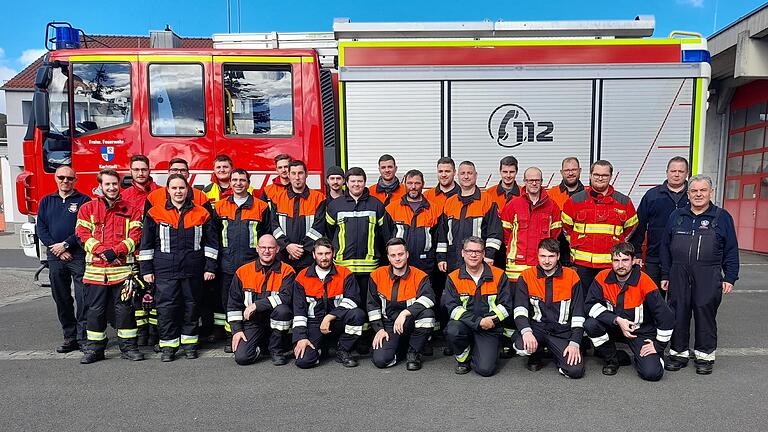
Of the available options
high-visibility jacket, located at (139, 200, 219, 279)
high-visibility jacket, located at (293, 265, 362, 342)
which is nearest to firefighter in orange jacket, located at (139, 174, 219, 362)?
high-visibility jacket, located at (139, 200, 219, 279)

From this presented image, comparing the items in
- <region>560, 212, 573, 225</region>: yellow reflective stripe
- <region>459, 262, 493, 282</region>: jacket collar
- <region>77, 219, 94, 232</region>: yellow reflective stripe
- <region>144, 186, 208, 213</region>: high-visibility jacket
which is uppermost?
<region>144, 186, 208, 213</region>: high-visibility jacket

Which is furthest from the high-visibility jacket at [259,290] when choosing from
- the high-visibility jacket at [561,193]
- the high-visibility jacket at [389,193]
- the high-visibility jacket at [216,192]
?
the high-visibility jacket at [561,193]

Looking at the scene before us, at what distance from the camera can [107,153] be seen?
191 inches

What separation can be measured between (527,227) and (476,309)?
33.2 inches

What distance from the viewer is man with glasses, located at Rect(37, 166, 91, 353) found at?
4176 mm

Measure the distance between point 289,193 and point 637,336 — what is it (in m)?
3.19

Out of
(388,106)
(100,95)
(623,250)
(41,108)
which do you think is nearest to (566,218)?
(623,250)

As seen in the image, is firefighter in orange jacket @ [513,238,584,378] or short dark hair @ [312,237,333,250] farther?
short dark hair @ [312,237,333,250]

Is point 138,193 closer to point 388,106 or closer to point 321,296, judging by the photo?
point 321,296

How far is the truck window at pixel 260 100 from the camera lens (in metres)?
4.93

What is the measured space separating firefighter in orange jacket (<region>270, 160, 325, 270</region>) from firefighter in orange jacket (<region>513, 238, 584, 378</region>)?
187 cm

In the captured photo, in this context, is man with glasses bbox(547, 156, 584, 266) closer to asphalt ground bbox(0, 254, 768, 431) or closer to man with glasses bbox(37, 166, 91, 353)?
asphalt ground bbox(0, 254, 768, 431)

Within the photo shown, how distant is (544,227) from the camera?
13.2 feet

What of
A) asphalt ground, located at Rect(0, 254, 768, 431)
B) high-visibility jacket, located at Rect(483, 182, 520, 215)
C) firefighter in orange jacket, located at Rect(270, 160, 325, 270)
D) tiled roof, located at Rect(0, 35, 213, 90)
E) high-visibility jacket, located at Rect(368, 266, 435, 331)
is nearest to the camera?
asphalt ground, located at Rect(0, 254, 768, 431)
